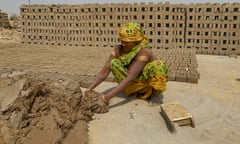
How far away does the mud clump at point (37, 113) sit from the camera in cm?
214

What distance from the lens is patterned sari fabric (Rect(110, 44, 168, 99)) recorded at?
344 centimetres

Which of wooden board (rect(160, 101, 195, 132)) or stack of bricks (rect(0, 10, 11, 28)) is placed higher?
stack of bricks (rect(0, 10, 11, 28))

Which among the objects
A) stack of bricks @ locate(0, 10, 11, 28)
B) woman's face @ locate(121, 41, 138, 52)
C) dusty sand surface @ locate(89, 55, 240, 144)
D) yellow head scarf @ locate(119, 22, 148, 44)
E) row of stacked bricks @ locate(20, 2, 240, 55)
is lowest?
dusty sand surface @ locate(89, 55, 240, 144)

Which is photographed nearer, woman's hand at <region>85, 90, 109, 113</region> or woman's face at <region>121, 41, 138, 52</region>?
woman's hand at <region>85, 90, 109, 113</region>

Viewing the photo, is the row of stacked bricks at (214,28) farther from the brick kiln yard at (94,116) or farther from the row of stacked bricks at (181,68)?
the brick kiln yard at (94,116)

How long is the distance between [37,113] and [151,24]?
316 inches

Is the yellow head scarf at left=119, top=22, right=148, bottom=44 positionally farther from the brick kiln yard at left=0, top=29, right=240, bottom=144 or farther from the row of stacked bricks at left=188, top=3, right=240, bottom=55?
the row of stacked bricks at left=188, top=3, right=240, bottom=55

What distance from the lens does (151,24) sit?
388 inches

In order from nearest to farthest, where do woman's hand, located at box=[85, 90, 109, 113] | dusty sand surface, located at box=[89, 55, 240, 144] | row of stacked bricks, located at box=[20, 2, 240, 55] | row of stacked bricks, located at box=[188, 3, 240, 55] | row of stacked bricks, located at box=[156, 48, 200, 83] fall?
dusty sand surface, located at box=[89, 55, 240, 144]
woman's hand, located at box=[85, 90, 109, 113]
row of stacked bricks, located at box=[156, 48, 200, 83]
row of stacked bricks, located at box=[188, 3, 240, 55]
row of stacked bricks, located at box=[20, 2, 240, 55]

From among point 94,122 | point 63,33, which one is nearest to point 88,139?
point 94,122

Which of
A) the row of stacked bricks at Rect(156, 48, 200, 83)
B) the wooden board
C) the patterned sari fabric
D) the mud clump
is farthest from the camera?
the row of stacked bricks at Rect(156, 48, 200, 83)

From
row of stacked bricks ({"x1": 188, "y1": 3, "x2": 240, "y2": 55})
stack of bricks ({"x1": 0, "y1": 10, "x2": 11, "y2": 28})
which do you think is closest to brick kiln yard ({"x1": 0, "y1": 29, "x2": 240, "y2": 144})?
row of stacked bricks ({"x1": 188, "y1": 3, "x2": 240, "y2": 55})

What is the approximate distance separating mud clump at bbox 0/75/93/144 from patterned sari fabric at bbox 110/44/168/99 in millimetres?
828

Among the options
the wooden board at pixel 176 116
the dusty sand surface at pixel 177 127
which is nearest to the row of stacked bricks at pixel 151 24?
the dusty sand surface at pixel 177 127
